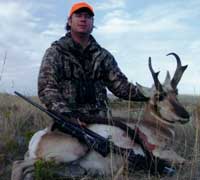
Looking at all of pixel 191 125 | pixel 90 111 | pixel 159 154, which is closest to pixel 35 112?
pixel 90 111

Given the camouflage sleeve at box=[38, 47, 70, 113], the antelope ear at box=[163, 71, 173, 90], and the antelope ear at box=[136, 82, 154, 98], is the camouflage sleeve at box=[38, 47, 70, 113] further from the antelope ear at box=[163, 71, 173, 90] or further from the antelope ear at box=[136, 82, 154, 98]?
the antelope ear at box=[163, 71, 173, 90]

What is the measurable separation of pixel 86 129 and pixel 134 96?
161cm

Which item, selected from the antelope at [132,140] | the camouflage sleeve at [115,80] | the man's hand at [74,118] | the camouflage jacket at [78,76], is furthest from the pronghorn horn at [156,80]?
the man's hand at [74,118]

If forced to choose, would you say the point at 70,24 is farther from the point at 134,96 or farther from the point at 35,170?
the point at 35,170

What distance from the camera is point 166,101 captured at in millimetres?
5906

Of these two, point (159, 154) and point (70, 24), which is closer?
point (159, 154)

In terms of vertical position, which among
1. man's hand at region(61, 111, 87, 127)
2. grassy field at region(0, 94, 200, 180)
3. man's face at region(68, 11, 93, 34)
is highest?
man's face at region(68, 11, 93, 34)

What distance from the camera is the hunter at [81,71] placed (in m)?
6.20

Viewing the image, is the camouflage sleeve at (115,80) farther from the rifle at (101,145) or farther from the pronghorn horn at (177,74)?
the rifle at (101,145)

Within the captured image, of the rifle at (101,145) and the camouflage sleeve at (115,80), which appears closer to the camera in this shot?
the rifle at (101,145)

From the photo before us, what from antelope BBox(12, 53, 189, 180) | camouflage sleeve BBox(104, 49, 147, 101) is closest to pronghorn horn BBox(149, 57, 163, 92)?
antelope BBox(12, 53, 189, 180)

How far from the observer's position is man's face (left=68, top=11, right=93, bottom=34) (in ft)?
21.2

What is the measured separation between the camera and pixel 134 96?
6477mm

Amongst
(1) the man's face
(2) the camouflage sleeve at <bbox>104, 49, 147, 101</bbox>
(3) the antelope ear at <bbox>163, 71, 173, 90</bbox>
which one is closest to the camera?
(3) the antelope ear at <bbox>163, 71, 173, 90</bbox>
